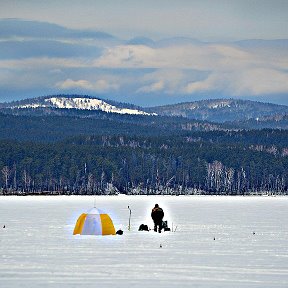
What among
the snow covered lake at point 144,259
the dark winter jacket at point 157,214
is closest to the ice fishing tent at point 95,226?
the snow covered lake at point 144,259

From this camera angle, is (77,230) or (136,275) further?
(77,230)

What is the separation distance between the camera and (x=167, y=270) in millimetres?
31859

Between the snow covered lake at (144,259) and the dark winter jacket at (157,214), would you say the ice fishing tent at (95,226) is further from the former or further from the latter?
the dark winter jacket at (157,214)

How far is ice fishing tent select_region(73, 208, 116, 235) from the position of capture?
157 feet

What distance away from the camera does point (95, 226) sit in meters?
47.9

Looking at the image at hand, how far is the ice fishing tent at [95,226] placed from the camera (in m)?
47.8

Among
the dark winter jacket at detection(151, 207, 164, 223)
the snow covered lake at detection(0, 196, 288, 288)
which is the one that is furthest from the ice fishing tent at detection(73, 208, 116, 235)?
the dark winter jacket at detection(151, 207, 164, 223)

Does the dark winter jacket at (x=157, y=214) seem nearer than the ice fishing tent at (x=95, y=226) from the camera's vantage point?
No

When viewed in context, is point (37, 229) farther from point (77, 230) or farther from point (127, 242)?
point (127, 242)

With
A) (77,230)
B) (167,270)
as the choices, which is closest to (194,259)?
(167,270)

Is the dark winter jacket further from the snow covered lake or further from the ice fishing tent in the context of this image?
the ice fishing tent

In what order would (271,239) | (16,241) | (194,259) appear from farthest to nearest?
(271,239) → (16,241) → (194,259)

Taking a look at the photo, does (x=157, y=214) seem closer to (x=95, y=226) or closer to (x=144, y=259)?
(x=95, y=226)

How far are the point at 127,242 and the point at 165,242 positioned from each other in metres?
1.76
